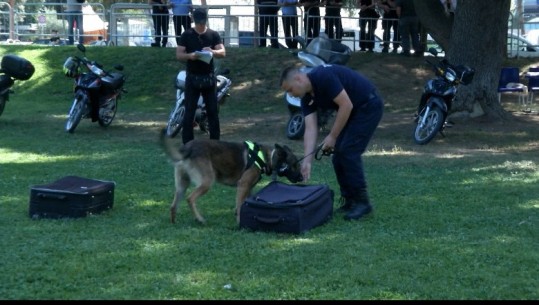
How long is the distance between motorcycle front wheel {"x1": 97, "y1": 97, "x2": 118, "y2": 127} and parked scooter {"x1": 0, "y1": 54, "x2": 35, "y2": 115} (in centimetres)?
164

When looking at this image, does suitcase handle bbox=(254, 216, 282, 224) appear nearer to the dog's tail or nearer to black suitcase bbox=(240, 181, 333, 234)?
black suitcase bbox=(240, 181, 333, 234)

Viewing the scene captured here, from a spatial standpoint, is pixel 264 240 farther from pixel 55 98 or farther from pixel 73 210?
pixel 55 98

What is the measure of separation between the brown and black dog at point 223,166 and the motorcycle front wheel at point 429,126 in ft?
17.8

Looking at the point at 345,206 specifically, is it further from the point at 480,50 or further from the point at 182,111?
the point at 480,50

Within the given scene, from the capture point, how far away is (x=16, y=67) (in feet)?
50.1

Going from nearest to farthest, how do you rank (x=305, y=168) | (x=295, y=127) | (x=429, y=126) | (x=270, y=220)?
(x=270, y=220), (x=305, y=168), (x=429, y=126), (x=295, y=127)

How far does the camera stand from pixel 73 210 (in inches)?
318

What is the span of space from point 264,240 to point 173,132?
272 inches

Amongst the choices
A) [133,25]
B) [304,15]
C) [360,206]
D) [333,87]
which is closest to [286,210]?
[360,206]

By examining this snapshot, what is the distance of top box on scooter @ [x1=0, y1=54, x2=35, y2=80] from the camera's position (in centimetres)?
1527

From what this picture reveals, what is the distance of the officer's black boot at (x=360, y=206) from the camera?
323 inches

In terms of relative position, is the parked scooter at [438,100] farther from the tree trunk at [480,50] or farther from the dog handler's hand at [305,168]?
the dog handler's hand at [305,168]

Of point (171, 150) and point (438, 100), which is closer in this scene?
point (171, 150)

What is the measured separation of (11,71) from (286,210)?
9.41m
